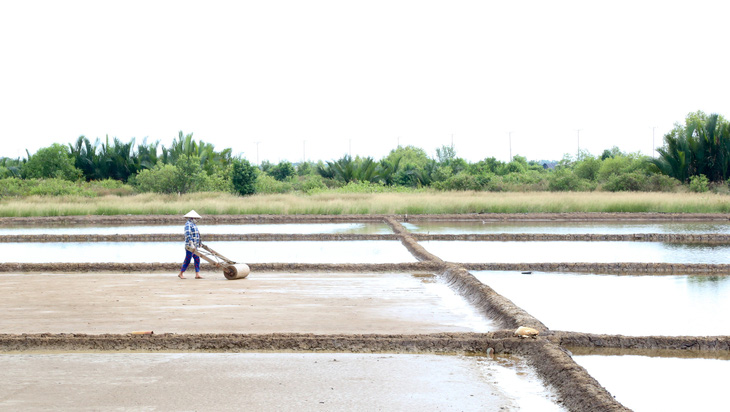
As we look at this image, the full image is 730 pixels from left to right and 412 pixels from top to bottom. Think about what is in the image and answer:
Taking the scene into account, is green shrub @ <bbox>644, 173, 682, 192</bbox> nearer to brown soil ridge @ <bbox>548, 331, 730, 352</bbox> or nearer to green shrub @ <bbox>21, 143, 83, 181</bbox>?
brown soil ridge @ <bbox>548, 331, 730, 352</bbox>

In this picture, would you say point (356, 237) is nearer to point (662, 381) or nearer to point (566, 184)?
point (662, 381)

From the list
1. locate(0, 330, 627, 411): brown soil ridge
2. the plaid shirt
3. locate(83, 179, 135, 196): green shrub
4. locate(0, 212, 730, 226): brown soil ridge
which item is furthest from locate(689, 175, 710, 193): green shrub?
locate(0, 330, 627, 411): brown soil ridge

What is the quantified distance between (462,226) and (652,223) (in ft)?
16.7

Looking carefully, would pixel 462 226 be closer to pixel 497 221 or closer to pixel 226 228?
pixel 497 221

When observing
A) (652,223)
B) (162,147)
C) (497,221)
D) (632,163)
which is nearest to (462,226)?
(497,221)

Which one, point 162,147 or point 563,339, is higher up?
point 162,147

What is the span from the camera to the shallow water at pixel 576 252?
11219 millimetres

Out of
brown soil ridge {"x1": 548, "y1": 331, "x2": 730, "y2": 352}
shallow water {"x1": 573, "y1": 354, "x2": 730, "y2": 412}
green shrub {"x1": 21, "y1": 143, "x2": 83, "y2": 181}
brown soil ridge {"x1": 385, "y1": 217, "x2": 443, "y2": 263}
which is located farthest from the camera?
green shrub {"x1": 21, "y1": 143, "x2": 83, "y2": 181}

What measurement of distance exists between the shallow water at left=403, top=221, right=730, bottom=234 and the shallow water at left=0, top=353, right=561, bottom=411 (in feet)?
37.3

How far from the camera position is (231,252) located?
12742mm

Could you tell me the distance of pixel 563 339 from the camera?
564 cm

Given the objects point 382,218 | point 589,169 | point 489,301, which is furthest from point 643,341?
point 589,169

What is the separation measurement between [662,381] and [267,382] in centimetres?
260

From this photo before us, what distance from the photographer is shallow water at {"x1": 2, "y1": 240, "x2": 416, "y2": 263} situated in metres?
11.6
